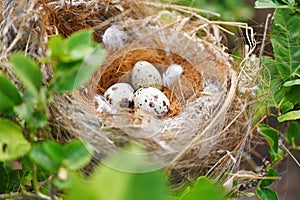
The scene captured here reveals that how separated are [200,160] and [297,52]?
215 millimetres

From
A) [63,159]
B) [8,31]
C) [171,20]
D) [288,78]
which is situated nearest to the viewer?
[63,159]

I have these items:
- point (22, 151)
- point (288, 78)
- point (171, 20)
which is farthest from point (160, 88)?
point (22, 151)

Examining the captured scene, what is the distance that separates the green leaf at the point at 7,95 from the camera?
38cm

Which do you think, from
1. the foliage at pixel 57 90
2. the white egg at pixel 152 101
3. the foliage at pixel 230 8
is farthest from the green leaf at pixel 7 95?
the foliage at pixel 230 8

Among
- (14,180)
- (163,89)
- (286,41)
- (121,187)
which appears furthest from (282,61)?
(121,187)

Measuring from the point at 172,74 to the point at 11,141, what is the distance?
53cm

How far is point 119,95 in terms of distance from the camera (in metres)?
0.86

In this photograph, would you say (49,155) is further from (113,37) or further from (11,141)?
(113,37)

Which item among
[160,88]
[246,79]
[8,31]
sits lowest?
[160,88]

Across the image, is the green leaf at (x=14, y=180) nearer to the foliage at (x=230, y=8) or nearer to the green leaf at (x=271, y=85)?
the green leaf at (x=271, y=85)

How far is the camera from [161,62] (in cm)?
94

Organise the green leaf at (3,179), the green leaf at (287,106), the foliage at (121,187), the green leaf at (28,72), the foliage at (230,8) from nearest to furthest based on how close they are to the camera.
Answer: the foliage at (121,187) → the green leaf at (28,72) → the green leaf at (3,179) → the green leaf at (287,106) → the foliage at (230,8)

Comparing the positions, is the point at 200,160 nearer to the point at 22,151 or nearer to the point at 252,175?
the point at 252,175

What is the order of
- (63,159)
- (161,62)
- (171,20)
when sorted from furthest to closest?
(161,62)
(171,20)
(63,159)
